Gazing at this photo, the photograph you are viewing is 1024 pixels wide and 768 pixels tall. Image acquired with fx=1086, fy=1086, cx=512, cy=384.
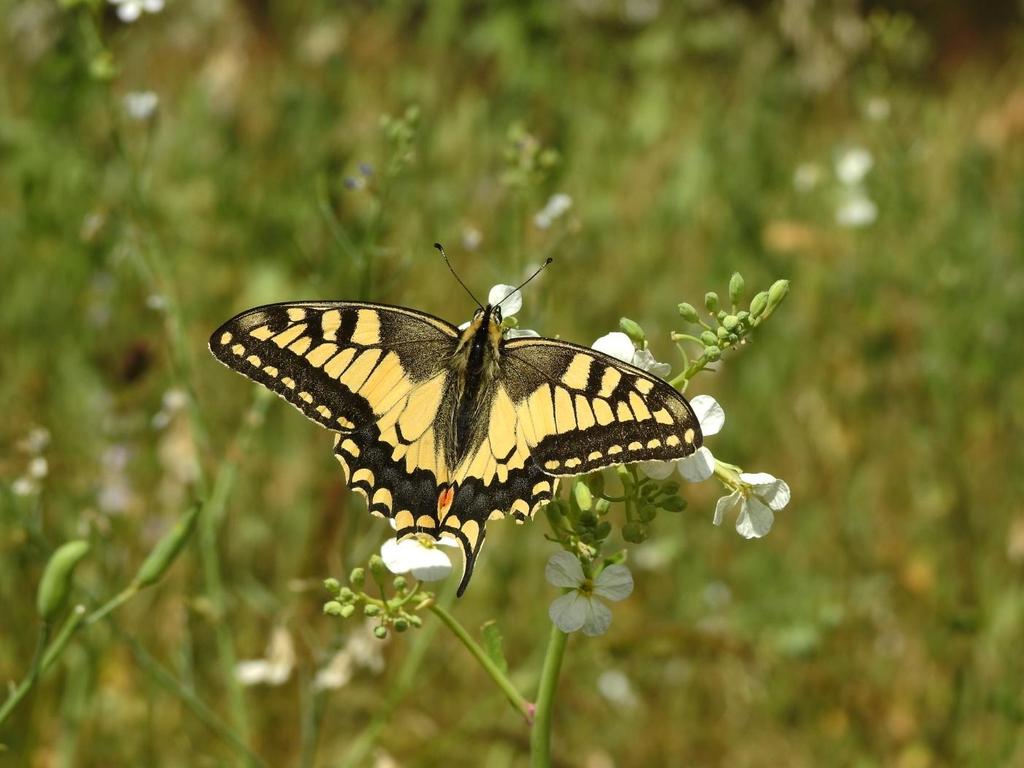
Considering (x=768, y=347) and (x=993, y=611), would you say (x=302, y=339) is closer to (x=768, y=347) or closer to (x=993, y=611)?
(x=993, y=611)

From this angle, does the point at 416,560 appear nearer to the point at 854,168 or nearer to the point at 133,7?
the point at 133,7

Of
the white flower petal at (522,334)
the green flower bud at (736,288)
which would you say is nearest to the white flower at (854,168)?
the white flower petal at (522,334)

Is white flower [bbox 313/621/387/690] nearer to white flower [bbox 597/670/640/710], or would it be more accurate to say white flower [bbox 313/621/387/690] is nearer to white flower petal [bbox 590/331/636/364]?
white flower [bbox 597/670/640/710]

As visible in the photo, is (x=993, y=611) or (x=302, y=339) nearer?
(x=302, y=339)

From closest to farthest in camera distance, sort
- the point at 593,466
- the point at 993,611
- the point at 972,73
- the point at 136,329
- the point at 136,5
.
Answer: the point at 593,466 < the point at 136,5 < the point at 993,611 < the point at 136,329 < the point at 972,73

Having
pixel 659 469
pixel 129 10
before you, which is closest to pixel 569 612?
pixel 659 469

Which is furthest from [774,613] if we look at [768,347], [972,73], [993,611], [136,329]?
[972,73]

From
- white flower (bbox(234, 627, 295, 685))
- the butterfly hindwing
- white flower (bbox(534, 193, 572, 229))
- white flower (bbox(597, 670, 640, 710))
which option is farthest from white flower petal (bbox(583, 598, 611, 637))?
white flower (bbox(597, 670, 640, 710))
